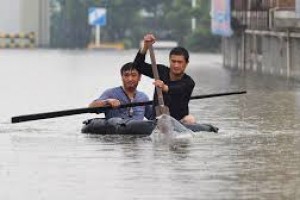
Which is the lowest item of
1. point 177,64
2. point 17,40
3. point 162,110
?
point 17,40

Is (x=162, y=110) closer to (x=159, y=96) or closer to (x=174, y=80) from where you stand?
(x=159, y=96)

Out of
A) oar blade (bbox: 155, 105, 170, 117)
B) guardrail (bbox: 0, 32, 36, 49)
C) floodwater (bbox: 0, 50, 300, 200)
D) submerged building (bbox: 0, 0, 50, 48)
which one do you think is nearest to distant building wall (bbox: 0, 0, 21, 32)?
submerged building (bbox: 0, 0, 50, 48)

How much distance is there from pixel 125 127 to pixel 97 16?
9096 centimetres

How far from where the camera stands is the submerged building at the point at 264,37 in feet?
152

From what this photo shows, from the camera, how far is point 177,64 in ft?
59.0

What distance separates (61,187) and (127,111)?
7230mm

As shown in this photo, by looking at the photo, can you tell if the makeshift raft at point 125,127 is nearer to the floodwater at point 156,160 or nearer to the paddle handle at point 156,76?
the floodwater at point 156,160

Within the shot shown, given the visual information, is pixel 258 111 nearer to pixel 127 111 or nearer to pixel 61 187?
pixel 127 111

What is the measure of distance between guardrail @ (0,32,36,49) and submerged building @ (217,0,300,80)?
125 feet

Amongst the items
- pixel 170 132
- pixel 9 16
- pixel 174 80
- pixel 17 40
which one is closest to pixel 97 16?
pixel 17 40

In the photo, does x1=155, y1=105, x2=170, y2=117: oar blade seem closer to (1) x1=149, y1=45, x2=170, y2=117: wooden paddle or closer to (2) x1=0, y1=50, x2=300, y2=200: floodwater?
(1) x1=149, y1=45, x2=170, y2=117: wooden paddle

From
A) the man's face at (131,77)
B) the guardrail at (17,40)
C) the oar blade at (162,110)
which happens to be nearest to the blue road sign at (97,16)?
the guardrail at (17,40)

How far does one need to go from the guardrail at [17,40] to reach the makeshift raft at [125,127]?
87.0 metres

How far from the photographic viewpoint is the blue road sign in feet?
358
